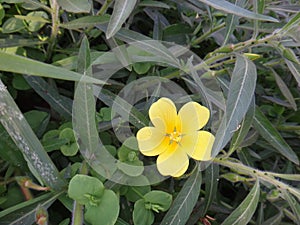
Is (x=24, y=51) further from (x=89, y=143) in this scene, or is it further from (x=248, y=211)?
(x=248, y=211)

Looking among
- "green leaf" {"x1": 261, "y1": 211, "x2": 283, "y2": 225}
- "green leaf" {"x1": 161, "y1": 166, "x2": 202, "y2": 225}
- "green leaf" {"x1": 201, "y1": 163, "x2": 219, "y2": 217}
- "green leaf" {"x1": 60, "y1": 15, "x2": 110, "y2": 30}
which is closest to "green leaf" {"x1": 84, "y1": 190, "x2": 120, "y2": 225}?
"green leaf" {"x1": 161, "y1": 166, "x2": 202, "y2": 225}

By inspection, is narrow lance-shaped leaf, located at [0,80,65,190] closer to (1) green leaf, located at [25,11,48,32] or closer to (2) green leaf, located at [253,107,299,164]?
(1) green leaf, located at [25,11,48,32]

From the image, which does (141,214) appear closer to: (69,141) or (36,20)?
(69,141)

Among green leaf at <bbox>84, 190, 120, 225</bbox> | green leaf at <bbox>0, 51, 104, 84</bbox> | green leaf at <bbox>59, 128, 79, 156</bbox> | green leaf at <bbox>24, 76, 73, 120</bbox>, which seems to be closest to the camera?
green leaf at <bbox>0, 51, 104, 84</bbox>

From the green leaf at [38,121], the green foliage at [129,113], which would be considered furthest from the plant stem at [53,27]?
the green leaf at [38,121]

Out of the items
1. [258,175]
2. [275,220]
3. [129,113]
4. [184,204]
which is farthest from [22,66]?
[275,220]

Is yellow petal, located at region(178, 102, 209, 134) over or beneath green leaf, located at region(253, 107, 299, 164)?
over

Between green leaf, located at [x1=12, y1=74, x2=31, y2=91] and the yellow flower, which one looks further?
green leaf, located at [x1=12, y1=74, x2=31, y2=91]
